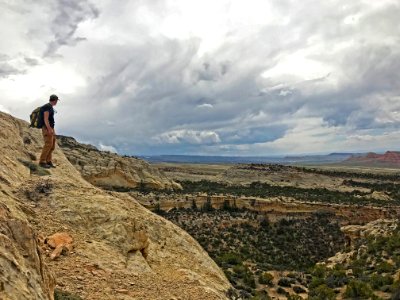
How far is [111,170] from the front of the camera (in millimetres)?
57094

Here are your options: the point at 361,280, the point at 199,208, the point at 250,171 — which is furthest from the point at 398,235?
the point at 250,171

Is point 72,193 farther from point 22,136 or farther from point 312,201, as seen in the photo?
point 312,201

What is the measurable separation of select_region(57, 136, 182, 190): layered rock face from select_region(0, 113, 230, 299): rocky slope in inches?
1452

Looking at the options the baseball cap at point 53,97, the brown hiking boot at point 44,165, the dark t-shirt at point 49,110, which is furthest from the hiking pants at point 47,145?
the baseball cap at point 53,97

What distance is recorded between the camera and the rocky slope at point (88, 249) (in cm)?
757

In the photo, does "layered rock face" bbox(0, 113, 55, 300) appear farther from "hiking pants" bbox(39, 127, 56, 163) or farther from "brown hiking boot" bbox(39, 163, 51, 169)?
"brown hiking boot" bbox(39, 163, 51, 169)

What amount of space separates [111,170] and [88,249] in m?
46.8

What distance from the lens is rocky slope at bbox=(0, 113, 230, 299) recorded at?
7570 millimetres

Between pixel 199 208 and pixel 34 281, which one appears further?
pixel 199 208

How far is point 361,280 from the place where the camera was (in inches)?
933

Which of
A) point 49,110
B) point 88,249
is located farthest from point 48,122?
point 88,249

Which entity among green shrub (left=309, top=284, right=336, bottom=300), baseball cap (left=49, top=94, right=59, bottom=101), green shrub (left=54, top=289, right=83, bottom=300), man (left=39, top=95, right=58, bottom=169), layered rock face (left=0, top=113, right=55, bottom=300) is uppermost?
baseball cap (left=49, top=94, right=59, bottom=101)

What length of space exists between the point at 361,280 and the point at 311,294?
307 centimetres

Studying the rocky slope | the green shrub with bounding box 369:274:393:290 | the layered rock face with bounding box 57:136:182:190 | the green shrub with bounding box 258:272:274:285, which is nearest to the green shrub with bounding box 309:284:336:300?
the green shrub with bounding box 369:274:393:290
